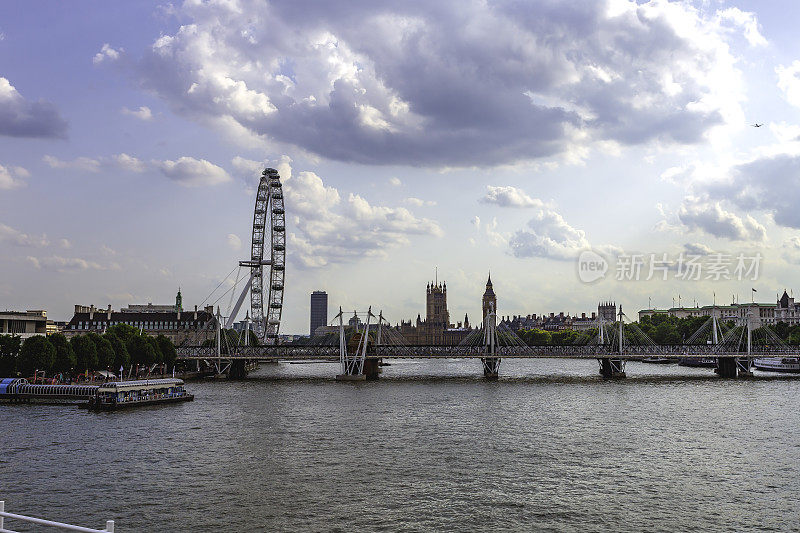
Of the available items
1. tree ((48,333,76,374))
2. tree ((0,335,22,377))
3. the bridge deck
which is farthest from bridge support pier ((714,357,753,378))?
tree ((0,335,22,377))

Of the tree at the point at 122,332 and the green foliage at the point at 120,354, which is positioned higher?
the tree at the point at 122,332

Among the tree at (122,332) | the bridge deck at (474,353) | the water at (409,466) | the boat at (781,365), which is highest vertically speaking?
the tree at (122,332)

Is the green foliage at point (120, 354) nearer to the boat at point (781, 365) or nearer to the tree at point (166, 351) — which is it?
the tree at point (166, 351)

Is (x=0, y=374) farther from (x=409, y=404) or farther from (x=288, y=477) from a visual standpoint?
(x=288, y=477)

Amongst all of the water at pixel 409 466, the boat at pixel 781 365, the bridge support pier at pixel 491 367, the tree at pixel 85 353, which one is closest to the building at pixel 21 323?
the tree at pixel 85 353

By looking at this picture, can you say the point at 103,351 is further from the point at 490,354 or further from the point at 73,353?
the point at 490,354

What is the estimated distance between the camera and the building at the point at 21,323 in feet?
479

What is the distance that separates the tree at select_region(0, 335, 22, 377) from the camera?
100 metres

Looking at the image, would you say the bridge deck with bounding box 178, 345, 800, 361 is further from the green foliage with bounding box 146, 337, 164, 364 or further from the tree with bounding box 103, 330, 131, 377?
the tree with bounding box 103, 330, 131, 377

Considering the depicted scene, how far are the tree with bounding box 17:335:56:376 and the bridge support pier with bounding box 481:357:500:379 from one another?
73509 millimetres

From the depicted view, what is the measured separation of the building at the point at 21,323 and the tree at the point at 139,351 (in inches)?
1457

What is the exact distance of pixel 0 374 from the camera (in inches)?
3937

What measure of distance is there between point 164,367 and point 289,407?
57.6 metres

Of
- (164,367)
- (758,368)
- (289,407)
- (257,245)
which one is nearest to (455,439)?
(289,407)
